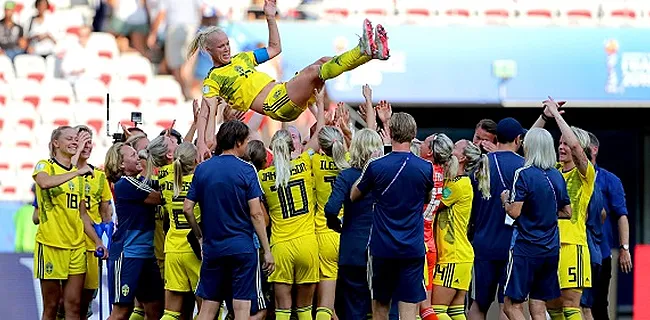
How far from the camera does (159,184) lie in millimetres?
9547

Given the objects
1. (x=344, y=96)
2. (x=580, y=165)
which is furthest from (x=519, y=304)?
(x=344, y=96)

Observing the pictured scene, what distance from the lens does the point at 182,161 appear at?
30.2 feet

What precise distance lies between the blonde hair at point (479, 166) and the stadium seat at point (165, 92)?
716 cm

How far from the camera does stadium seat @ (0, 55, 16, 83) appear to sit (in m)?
16.9

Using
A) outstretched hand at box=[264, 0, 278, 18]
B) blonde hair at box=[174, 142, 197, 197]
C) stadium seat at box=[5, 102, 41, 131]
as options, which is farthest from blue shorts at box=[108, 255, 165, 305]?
stadium seat at box=[5, 102, 41, 131]

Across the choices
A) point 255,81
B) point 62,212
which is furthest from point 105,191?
point 255,81

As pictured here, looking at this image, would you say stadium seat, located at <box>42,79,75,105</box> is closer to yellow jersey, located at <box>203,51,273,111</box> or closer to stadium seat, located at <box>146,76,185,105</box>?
stadium seat, located at <box>146,76,185,105</box>

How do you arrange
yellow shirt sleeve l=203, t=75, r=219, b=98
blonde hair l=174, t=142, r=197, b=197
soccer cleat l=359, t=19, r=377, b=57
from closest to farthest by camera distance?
1. soccer cleat l=359, t=19, r=377, b=57
2. blonde hair l=174, t=142, r=197, b=197
3. yellow shirt sleeve l=203, t=75, r=219, b=98

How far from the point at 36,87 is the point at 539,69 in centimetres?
672

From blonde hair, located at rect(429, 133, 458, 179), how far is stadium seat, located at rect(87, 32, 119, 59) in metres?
8.28

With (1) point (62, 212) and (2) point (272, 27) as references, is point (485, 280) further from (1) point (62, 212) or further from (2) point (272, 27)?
(1) point (62, 212)

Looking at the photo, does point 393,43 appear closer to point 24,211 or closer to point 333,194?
point 24,211

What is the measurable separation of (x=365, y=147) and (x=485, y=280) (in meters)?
1.67

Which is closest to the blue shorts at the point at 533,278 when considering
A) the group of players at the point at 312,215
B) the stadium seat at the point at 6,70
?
the group of players at the point at 312,215
